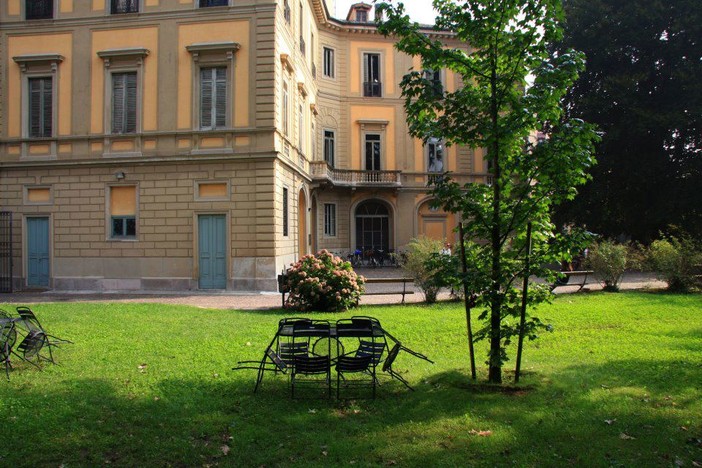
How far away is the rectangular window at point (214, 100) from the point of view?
1853cm

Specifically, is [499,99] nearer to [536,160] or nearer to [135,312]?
[536,160]

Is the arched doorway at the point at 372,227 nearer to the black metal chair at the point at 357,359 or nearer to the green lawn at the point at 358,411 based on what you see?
the green lawn at the point at 358,411

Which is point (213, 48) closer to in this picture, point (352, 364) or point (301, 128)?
point (301, 128)

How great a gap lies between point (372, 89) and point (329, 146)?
4.27m

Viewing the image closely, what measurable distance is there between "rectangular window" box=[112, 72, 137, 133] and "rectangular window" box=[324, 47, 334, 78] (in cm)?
1396

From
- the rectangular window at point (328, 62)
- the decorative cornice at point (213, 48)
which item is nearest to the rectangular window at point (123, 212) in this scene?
the decorative cornice at point (213, 48)

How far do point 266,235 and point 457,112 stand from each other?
12.2m

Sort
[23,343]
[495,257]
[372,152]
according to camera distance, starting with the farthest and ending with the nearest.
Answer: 1. [372,152]
2. [23,343]
3. [495,257]

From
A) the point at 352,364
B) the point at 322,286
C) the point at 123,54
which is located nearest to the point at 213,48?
the point at 123,54

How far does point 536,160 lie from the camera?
248 inches

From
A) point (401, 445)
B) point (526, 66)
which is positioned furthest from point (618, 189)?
point (401, 445)

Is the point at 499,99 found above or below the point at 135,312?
above

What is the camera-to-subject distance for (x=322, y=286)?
13234 mm

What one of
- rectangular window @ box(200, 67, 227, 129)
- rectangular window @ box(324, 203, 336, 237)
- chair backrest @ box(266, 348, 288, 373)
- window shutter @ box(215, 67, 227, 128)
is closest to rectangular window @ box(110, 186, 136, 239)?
rectangular window @ box(200, 67, 227, 129)
